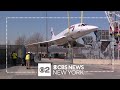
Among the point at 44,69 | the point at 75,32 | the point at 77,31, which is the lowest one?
the point at 44,69

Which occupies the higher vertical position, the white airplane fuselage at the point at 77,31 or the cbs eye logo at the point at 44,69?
the white airplane fuselage at the point at 77,31

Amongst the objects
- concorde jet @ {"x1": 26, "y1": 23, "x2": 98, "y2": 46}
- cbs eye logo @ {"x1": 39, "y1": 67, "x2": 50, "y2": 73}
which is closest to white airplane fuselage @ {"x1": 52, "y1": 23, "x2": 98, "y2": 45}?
concorde jet @ {"x1": 26, "y1": 23, "x2": 98, "y2": 46}

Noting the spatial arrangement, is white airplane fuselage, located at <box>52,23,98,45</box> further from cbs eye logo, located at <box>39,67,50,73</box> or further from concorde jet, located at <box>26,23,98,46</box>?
cbs eye logo, located at <box>39,67,50,73</box>

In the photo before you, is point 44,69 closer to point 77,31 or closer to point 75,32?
point 77,31

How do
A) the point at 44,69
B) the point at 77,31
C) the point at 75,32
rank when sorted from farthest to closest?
1. the point at 75,32
2. the point at 77,31
3. the point at 44,69

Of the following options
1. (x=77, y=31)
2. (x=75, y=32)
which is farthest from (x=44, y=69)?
(x=75, y=32)

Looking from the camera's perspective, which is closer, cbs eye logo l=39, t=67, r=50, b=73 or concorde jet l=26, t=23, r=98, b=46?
cbs eye logo l=39, t=67, r=50, b=73

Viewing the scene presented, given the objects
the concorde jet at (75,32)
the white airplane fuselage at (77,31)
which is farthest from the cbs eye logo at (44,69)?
the white airplane fuselage at (77,31)

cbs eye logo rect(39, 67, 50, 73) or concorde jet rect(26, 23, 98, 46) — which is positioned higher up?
concorde jet rect(26, 23, 98, 46)

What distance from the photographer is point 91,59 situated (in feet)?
141

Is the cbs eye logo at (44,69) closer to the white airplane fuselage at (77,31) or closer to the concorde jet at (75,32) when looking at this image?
the concorde jet at (75,32)
